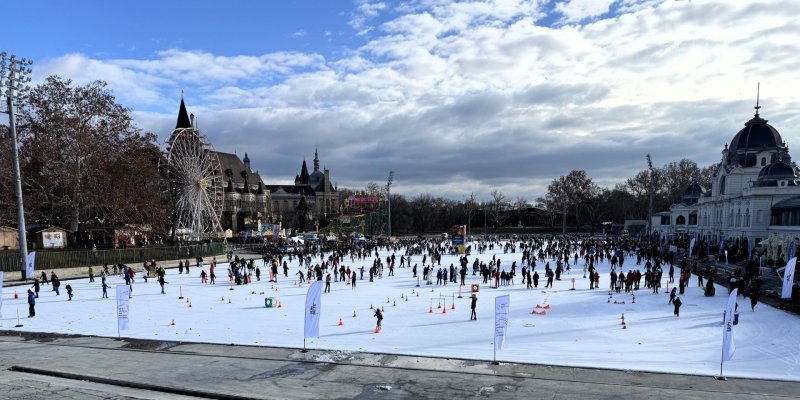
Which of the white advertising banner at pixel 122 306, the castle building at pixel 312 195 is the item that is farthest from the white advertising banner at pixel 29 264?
the castle building at pixel 312 195

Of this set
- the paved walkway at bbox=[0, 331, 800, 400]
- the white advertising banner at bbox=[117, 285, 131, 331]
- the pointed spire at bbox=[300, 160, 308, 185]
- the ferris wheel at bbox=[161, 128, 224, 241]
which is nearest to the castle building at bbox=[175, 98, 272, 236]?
the ferris wheel at bbox=[161, 128, 224, 241]

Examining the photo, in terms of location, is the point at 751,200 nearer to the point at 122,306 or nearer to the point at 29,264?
the point at 122,306

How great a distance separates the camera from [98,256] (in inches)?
1404

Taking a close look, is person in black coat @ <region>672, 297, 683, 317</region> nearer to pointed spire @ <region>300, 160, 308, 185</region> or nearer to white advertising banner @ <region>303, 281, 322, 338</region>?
white advertising banner @ <region>303, 281, 322, 338</region>

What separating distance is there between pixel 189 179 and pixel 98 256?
62.3ft

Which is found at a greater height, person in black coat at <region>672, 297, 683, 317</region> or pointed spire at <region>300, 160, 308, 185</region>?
pointed spire at <region>300, 160, 308, 185</region>

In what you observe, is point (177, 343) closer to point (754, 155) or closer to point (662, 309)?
point (662, 309)

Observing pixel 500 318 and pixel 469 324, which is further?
pixel 469 324

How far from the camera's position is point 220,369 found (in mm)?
11898

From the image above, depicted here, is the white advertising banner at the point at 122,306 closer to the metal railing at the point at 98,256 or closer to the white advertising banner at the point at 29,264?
the white advertising banner at the point at 29,264

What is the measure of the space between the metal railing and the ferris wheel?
10.1m

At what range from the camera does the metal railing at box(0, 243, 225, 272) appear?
31.8 metres

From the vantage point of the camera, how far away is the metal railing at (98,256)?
31811 mm

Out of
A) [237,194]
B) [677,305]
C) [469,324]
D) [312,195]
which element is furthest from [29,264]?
[312,195]
